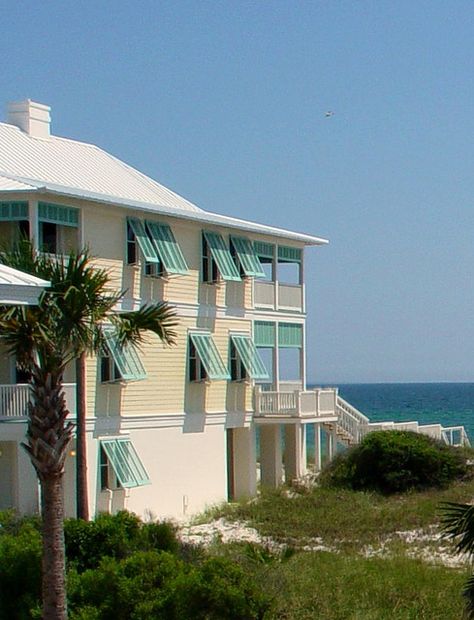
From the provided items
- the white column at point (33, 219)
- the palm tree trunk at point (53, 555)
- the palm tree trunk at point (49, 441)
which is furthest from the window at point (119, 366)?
the palm tree trunk at point (49, 441)

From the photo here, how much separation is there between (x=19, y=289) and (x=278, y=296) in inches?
1157

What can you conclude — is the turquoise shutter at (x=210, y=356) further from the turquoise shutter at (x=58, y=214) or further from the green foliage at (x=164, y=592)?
the green foliage at (x=164, y=592)

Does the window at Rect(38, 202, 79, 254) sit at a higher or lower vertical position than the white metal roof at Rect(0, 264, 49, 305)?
higher

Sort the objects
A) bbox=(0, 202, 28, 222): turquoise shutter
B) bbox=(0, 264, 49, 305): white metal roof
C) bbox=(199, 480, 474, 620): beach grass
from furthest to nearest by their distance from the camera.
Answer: bbox=(0, 202, 28, 222): turquoise shutter
bbox=(199, 480, 474, 620): beach grass
bbox=(0, 264, 49, 305): white metal roof

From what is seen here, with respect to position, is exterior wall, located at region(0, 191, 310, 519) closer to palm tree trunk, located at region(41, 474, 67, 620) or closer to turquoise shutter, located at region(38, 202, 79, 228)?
turquoise shutter, located at region(38, 202, 79, 228)

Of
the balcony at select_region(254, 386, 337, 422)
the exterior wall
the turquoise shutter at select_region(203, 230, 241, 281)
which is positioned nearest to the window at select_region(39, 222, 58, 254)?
the exterior wall

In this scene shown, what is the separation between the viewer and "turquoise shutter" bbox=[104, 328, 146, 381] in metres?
34.5

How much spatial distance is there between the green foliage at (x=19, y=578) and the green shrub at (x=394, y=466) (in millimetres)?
19600

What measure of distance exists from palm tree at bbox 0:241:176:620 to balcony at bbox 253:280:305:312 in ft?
75.5

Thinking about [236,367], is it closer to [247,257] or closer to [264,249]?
[247,257]

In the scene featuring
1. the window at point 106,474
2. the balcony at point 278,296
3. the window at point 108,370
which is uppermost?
the balcony at point 278,296

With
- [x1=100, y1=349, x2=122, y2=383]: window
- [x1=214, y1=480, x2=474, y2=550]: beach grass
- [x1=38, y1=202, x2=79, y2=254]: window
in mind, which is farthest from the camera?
[x1=100, y1=349, x2=122, y2=383]: window

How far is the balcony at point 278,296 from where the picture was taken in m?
42.0

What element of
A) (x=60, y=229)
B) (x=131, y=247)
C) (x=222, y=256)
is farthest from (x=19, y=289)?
(x=222, y=256)
